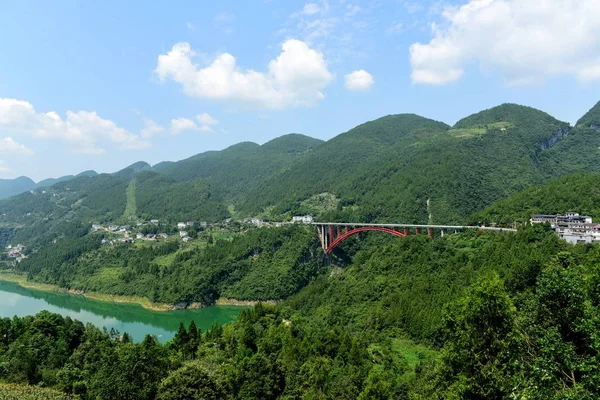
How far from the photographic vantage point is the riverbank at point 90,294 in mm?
46119

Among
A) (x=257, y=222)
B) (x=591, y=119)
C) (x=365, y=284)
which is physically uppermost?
(x=591, y=119)

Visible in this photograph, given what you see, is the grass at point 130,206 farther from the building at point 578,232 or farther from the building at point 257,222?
the building at point 578,232

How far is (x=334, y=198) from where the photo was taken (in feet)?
256

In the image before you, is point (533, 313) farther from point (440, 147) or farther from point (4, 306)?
point (440, 147)

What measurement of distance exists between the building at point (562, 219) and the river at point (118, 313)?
2761 cm

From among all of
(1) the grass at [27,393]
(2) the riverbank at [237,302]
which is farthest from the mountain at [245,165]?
(1) the grass at [27,393]

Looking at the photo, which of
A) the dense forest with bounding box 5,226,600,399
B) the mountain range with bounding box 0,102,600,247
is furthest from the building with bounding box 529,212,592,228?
the mountain range with bounding box 0,102,600,247

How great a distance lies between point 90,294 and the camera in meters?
53.4

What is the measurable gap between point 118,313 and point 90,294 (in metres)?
11.0

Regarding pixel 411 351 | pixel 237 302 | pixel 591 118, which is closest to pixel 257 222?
pixel 237 302

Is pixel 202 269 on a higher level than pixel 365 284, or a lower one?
lower

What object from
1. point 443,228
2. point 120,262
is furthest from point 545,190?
point 120,262

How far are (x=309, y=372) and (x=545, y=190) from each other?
30.0m

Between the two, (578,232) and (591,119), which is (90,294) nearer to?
(578,232)
